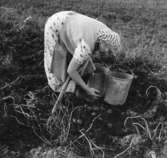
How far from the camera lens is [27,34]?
310 cm

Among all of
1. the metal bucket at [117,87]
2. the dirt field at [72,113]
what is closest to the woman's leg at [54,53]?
the dirt field at [72,113]

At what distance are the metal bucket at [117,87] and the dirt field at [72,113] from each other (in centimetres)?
9

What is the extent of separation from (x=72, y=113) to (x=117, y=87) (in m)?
0.42

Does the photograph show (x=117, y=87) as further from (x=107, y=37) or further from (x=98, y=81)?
(x=107, y=37)

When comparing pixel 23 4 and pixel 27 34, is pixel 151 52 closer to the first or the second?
pixel 27 34

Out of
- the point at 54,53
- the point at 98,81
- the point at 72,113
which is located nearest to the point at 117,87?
the point at 98,81

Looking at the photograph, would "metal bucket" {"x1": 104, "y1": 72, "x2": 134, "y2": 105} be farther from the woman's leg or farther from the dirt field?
the woman's leg

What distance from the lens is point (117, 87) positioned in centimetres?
205

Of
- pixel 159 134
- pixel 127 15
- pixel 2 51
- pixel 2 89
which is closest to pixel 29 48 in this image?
pixel 2 51

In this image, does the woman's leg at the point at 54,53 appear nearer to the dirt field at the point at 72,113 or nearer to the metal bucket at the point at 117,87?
the dirt field at the point at 72,113

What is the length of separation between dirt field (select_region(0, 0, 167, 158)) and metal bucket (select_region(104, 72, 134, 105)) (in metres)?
0.09

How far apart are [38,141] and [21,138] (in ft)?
0.42

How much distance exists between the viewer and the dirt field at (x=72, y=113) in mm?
1877

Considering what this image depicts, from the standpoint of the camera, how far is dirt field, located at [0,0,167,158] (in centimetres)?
188
